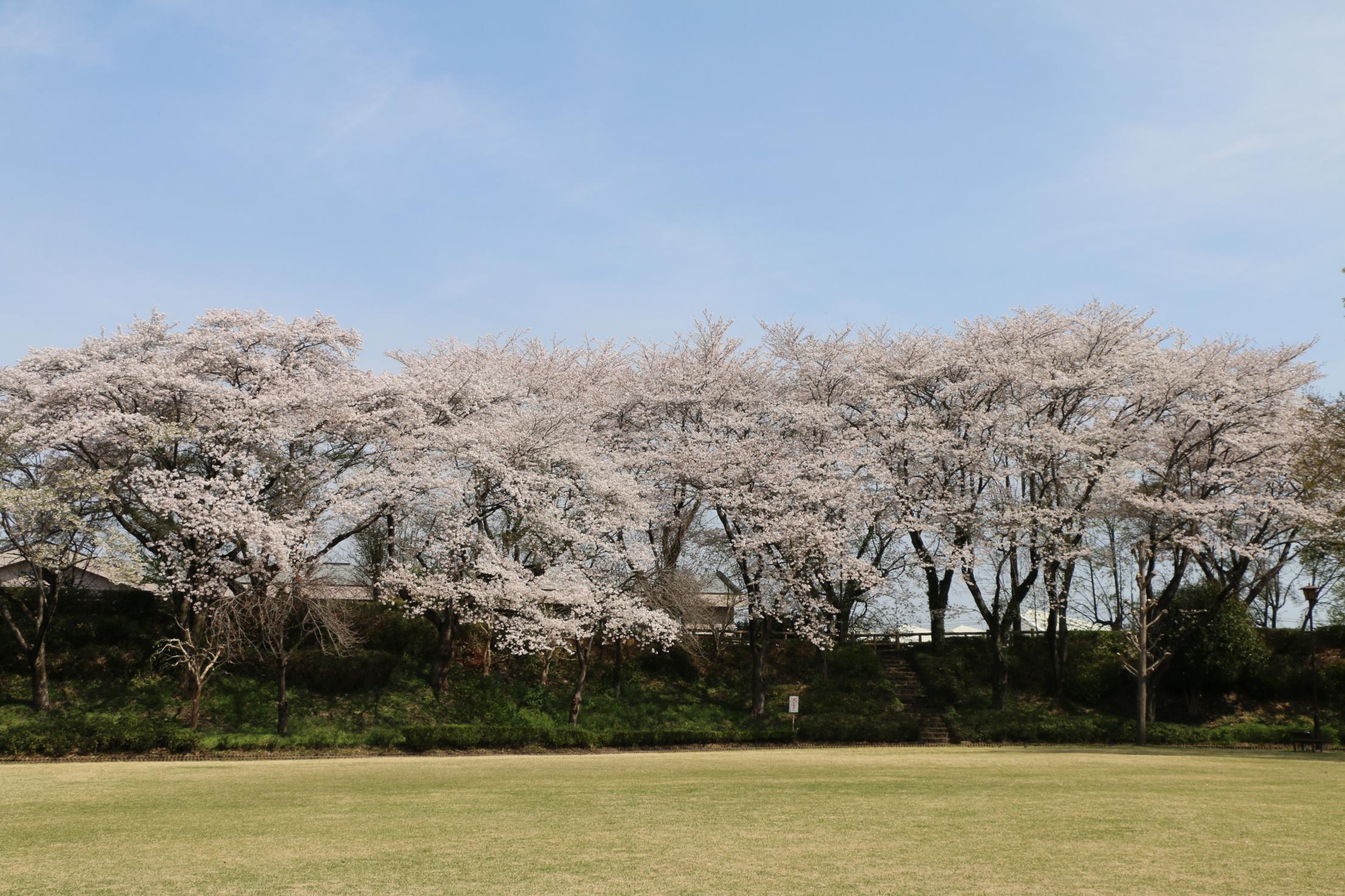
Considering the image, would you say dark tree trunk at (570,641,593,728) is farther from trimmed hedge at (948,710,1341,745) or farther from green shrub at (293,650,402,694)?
trimmed hedge at (948,710,1341,745)

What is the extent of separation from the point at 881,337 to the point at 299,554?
22.4 meters

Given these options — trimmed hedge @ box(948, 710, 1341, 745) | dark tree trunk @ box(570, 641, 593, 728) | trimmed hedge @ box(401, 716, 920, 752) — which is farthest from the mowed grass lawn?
dark tree trunk @ box(570, 641, 593, 728)

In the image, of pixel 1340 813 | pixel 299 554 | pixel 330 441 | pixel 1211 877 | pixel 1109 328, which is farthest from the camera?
pixel 1109 328

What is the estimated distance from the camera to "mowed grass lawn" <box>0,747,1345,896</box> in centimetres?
773

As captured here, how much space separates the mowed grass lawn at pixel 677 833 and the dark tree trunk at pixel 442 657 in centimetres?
1475

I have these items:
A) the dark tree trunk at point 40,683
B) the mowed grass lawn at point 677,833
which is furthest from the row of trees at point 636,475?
the mowed grass lawn at point 677,833

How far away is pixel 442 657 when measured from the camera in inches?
1281

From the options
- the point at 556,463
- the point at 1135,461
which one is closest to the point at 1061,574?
the point at 1135,461

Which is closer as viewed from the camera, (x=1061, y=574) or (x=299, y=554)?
(x=299, y=554)

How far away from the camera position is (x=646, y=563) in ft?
106

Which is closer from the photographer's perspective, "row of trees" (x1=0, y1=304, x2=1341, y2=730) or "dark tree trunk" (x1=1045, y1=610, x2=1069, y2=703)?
"row of trees" (x1=0, y1=304, x2=1341, y2=730)

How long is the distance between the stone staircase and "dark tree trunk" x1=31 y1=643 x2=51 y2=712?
25114mm

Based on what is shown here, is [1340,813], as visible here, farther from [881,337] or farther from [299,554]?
[881,337]

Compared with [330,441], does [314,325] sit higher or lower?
higher
